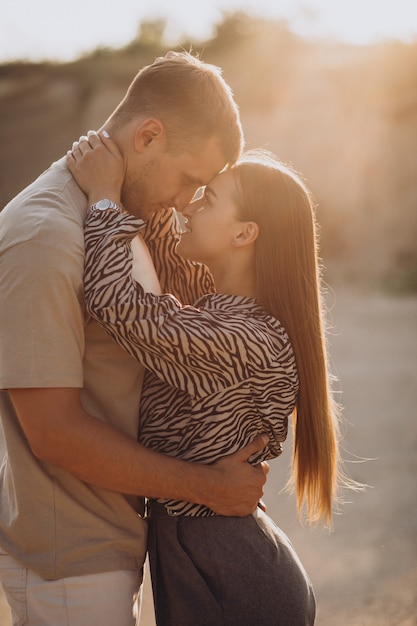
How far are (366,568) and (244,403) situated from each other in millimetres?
2445

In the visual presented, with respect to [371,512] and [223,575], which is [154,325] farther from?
[371,512]

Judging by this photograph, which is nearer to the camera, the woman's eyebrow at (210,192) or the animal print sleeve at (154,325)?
the animal print sleeve at (154,325)

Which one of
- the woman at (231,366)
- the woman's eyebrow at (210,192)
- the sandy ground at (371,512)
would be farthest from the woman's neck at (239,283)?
the sandy ground at (371,512)

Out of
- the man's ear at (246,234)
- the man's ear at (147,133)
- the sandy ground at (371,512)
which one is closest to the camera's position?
the man's ear at (147,133)

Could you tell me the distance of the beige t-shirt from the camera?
1.88 meters

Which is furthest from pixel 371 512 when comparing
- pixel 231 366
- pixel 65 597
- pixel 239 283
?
pixel 65 597

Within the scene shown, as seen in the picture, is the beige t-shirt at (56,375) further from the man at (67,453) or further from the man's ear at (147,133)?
the man's ear at (147,133)

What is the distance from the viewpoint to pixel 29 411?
1.92 meters

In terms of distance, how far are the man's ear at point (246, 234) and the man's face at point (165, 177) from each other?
178 mm

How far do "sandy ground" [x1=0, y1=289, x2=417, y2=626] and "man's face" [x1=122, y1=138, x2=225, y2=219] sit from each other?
199 centimetres

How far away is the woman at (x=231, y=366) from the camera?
203 centimetres

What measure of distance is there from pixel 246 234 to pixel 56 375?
0.82 metres

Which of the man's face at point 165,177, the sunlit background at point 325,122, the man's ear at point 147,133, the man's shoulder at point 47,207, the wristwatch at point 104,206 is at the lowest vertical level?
the sunlit background at point 325,122

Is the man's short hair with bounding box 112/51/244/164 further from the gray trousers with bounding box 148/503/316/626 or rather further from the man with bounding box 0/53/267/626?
the gray trousers with bounding box 148/503/316/626
